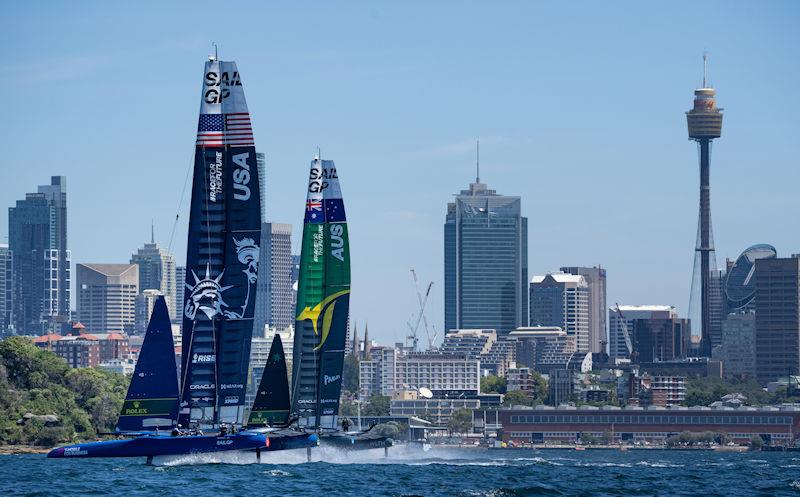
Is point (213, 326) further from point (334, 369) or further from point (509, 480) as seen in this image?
point (334, 369)

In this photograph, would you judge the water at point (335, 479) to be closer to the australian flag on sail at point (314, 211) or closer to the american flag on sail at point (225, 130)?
the australian flag on sail at point (314, 211)

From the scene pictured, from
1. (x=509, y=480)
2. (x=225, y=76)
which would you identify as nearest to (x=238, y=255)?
(x=225, y=76)

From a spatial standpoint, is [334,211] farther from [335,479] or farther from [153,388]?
[335,479]

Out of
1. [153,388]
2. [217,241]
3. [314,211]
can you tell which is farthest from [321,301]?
[153,388]

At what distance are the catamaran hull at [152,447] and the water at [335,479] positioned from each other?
→ 67 cm

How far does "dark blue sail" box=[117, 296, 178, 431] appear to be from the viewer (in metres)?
78.0

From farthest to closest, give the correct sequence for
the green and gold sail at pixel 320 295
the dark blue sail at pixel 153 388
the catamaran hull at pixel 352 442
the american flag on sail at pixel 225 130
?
→ the green and gold sail at pixel 320 295, the catamaran hull at pixel 352 442, the american flag on sail at pixel 225 130, the dark blue sail at pixel 153 388

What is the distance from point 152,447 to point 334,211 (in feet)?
89.8

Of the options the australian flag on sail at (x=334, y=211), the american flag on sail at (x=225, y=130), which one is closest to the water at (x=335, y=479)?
the australian flag on sail at (x=334, y=211)

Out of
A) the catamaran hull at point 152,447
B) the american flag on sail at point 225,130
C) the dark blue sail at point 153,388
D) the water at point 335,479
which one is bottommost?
the water at point 335,479

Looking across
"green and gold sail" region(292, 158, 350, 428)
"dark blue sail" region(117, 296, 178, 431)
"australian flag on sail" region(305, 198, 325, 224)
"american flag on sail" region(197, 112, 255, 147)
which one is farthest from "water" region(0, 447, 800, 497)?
"american flag on sail" region(197, 112, 255, 147)

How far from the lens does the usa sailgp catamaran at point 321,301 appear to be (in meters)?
101

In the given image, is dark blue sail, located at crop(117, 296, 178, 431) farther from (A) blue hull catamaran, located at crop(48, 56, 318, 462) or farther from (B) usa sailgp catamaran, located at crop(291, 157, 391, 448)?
(B) usa sailgp catamaran, located at crop(291, 157, 391, 448)

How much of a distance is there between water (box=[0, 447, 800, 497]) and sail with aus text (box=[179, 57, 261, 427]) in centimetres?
306
